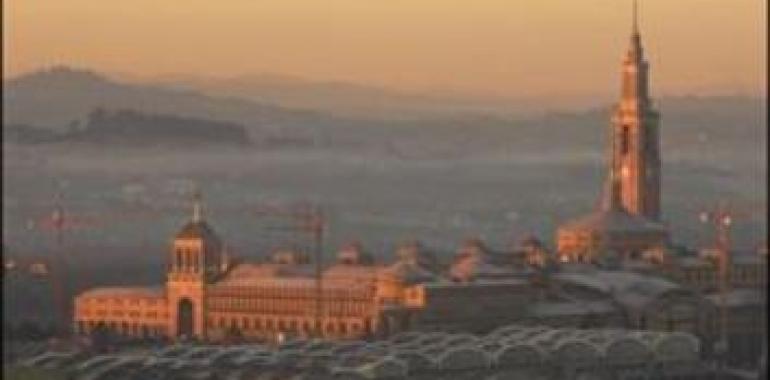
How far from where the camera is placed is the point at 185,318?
3028cm

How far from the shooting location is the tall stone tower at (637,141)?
113 feet

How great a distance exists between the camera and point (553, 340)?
2406 centimetres

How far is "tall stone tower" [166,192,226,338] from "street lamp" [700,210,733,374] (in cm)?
506

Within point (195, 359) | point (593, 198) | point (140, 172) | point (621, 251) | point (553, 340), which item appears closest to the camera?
point (195, 359)

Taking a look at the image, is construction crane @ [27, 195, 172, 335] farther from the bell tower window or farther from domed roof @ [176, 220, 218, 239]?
the bell tower window

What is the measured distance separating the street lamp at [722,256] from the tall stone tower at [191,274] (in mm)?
5056

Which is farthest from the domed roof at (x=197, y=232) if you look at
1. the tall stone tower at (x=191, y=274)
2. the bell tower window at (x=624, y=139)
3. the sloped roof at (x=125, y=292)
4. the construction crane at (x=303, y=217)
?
the bell tower window at (x=624, y=139)

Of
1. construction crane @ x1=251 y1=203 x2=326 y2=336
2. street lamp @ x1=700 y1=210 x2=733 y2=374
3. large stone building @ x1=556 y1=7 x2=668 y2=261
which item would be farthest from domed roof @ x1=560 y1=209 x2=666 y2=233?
construction crane @ x1=251 y1=203 x2=326 y2=336

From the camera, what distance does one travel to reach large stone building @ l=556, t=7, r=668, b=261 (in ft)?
110

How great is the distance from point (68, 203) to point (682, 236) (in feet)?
25.1

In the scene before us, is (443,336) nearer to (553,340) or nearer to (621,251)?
(553,340)

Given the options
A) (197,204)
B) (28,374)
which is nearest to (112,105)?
(197,204)

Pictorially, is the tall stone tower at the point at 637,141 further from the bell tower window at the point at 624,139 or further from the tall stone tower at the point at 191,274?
the tall stone tower at the point at 191,274

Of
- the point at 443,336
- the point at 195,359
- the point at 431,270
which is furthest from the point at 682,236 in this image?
the point at 195,359
